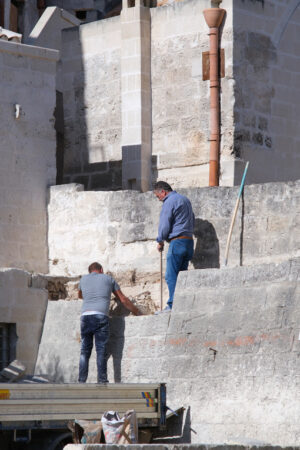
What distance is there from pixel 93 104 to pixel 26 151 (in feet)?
10.4

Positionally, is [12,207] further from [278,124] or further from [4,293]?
[278,124]

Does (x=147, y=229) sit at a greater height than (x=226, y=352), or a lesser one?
greater

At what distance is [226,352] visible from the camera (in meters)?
12.9

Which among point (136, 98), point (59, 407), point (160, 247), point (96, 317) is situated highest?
point (136, 98)

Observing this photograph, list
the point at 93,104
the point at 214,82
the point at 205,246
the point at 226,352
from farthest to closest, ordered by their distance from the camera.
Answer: the point at 93,104, the point at 214,82, the point at 205,246, the point at 226,352

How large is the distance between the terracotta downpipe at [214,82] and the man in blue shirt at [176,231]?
3.21 metres

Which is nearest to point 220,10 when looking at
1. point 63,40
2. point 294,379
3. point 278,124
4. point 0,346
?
point 278,124

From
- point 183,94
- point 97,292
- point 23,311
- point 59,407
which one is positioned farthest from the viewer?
point 183,94

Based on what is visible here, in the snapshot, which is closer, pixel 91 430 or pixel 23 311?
pixel 91 430

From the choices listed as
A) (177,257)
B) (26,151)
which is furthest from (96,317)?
(26,151)

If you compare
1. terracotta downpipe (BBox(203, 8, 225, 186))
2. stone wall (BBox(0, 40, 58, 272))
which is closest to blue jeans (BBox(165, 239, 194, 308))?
stone wall (BBox(0, 40, 58, 272))

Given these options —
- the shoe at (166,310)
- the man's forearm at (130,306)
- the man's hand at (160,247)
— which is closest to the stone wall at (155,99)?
the man's hand at (160,247)

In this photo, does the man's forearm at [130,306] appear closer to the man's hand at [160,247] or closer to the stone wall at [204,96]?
the man's hand at [160,247]

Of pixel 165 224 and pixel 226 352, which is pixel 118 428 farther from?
pixel 165 224
